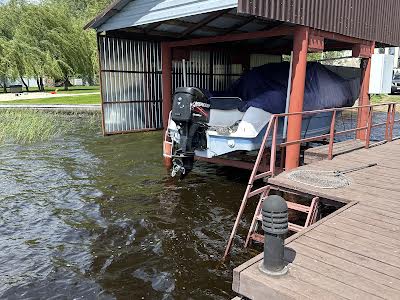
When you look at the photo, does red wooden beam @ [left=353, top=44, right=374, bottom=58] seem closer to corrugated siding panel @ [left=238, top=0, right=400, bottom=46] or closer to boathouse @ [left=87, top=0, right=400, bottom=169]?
boathouse @ [left=87, top=0, right=400, bottom=169]

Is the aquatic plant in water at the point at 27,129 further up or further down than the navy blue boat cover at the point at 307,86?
further down

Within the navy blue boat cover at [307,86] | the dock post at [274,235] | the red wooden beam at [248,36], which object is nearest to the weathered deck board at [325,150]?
the navy blue boat cover at [307,86]

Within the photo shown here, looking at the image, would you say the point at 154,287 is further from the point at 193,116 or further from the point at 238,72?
the point at 238,72

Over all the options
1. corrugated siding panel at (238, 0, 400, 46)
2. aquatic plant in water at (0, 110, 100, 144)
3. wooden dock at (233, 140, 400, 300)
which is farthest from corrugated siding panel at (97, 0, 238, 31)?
aquatic plant in water at (0, 110, 100, 144)

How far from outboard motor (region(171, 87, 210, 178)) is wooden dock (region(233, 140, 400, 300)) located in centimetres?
246

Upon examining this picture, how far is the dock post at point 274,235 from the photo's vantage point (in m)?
3.39

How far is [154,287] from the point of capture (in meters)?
4.86

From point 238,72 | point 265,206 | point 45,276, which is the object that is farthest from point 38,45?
point 265,206

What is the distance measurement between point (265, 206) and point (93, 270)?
10.2 feet

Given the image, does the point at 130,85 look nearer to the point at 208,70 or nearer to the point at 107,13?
the point at 107,13

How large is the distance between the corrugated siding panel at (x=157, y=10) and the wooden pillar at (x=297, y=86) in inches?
72.1

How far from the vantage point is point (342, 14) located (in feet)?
29.2

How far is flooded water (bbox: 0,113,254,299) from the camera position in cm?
494

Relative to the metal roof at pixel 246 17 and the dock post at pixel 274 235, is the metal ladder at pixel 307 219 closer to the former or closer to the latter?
the dock post at pixel 274 235
